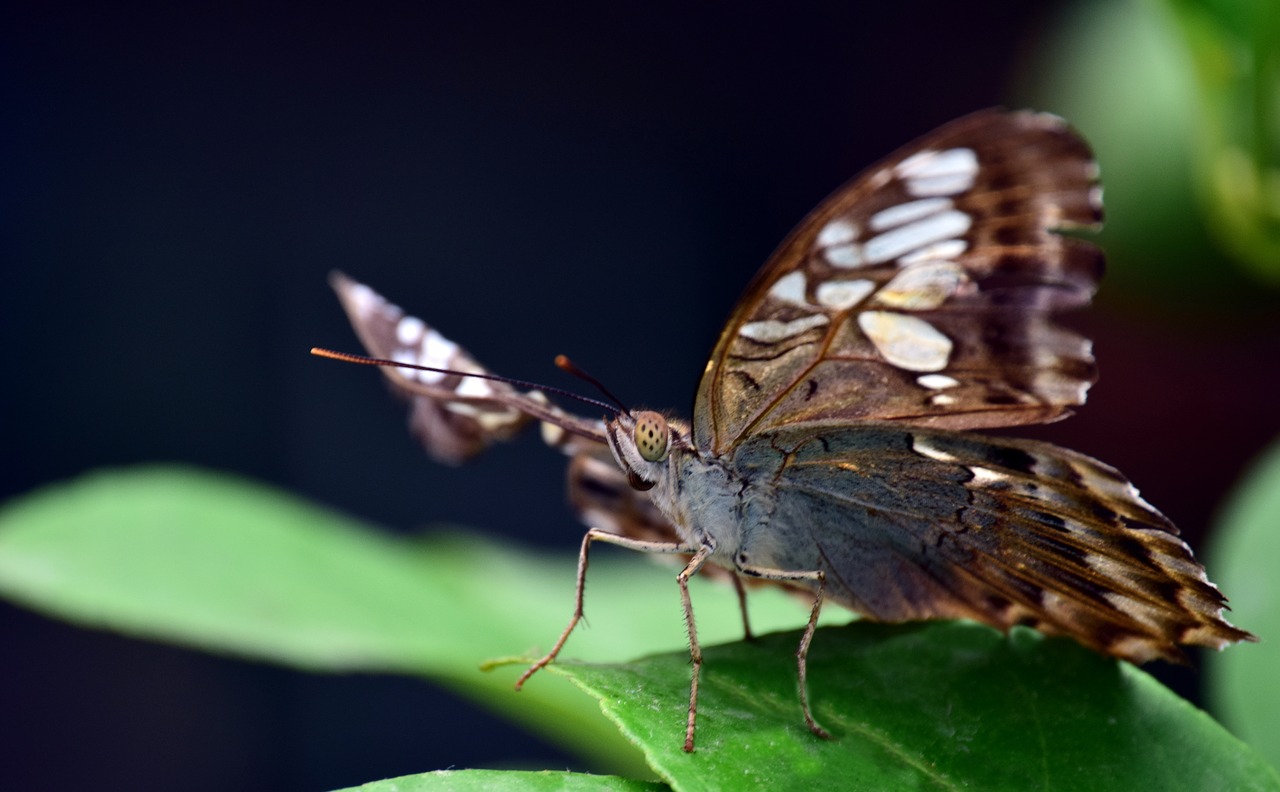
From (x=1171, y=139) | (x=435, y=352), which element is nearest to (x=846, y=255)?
(x=435, y=352)

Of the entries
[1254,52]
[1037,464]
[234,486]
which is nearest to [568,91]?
[234,486]

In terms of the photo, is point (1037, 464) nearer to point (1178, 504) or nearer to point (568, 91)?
Result: point (1178, 504)

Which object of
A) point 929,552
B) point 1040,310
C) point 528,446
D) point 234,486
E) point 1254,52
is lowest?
point 528,446

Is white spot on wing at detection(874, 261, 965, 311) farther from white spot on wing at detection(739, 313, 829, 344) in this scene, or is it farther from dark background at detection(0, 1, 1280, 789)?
dark background at detection(0, 1, 1280, 789)

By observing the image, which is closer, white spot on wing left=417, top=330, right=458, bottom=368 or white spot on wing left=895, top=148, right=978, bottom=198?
white spot on wing left=895, top=148, right=978, bottom=198

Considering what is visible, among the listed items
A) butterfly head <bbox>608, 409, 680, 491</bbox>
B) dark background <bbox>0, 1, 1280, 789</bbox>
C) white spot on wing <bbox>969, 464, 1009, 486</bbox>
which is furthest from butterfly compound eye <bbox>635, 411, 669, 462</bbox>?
dark background <bbox>0, 1, 1280, 789</bbox>

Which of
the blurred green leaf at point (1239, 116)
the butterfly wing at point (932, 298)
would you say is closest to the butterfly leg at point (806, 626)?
the butterfly wing at point (932, 298)
